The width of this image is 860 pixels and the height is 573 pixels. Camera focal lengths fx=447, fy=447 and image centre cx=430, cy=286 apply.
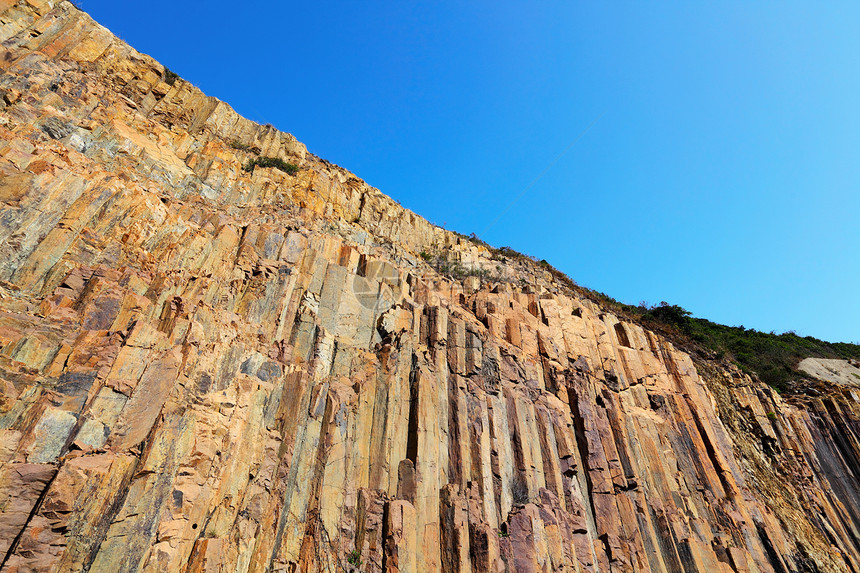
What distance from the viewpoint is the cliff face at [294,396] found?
936 cm

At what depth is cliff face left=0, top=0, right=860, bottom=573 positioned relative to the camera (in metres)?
9.36

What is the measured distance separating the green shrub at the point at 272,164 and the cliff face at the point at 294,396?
0.58m

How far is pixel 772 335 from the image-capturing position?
40.7 m

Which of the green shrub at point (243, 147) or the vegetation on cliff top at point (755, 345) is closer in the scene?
the green shrub at point (243, 147)

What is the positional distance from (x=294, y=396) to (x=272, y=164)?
13.8 meters

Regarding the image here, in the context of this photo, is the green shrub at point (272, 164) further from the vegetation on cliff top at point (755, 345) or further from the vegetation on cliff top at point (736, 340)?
the vegetation on cliff top at point (755, 345)

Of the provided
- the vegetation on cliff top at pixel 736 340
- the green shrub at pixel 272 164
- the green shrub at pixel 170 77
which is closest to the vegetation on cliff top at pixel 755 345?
the vegetation on cliff top at pixel 736 340

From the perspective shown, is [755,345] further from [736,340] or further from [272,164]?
[272,164]

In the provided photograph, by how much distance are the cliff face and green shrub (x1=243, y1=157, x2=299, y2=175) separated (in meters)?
0.58

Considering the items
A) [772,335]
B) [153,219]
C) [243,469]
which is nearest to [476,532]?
[243,469]

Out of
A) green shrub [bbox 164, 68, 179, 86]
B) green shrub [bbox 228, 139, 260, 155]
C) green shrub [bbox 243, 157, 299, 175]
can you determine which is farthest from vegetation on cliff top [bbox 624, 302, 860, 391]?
green shrub [bbox 164, 68, 179, 86]

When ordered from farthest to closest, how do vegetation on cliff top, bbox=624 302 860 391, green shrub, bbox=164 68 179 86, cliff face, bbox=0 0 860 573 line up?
1. vegetation on cliff top, bbox=624 302 860 391
2. green shrub, bbox=164 68 179 86
3. cliff face, bbox=0 0 860 573

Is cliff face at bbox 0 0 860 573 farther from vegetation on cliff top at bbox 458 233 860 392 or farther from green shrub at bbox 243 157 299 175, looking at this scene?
vegetation on cliff top at bbox 458 233 860 392

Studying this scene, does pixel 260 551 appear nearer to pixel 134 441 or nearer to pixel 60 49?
pixel 134 441
